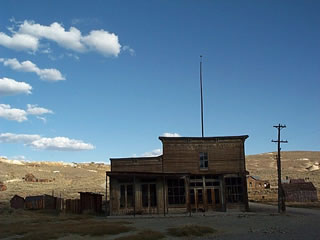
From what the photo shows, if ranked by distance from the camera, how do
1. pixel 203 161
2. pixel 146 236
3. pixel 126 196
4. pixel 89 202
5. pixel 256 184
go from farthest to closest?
1. pixel 256 184
2. pixel 89 202
3. pixel 203 161
4. pixel 126 196
5. pixel 146 236

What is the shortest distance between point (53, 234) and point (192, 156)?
15694 mm

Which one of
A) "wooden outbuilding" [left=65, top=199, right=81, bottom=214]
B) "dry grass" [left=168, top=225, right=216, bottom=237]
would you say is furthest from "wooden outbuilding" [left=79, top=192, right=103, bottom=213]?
"dry grass" [left=168, top=225, right=216, bottom=237]

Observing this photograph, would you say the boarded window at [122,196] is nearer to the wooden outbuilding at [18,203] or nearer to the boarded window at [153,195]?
the boarded window at [153,195]

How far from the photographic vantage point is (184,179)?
30.0 meters

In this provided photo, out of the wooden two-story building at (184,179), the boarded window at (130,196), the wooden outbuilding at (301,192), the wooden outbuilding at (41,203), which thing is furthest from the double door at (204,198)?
the wooden outbuilding at (301,192)

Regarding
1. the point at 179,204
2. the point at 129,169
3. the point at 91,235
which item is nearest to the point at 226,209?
the point at 179,204

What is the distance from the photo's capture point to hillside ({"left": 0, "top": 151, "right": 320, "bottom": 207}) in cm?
6222

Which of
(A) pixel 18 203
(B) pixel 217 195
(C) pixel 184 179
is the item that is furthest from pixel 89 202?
(B) pixel 217 195

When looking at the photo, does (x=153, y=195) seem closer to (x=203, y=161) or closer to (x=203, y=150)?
(x=203, y=161)

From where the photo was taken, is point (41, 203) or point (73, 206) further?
point (41, 203)

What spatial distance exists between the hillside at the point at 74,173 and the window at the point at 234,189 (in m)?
28.0

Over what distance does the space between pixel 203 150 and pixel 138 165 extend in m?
5.56

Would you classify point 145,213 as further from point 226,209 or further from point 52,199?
point 52,199

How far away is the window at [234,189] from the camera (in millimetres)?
30562
